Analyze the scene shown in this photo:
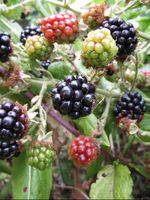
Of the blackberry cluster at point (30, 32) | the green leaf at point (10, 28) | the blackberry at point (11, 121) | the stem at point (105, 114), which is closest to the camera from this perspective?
the blackberry at point (11, 121)

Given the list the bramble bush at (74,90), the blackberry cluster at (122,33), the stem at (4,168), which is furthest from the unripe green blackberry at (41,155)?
the stem at (4,168)

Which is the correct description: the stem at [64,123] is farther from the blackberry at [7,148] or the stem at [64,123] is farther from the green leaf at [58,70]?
the blackberry at [7,148]

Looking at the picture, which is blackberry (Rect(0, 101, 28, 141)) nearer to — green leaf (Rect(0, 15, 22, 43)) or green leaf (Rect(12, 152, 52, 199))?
green leaf (Rect(12, 152, 52, 199))

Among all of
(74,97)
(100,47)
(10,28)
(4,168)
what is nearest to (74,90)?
(74,97)

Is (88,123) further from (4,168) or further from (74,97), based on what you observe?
(4,168)

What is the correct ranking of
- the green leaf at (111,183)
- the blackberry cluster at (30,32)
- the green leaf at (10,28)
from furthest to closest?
the green leaf at (10,28) < the green leaf at (111,183) < the blackberry cluster at (30,32)

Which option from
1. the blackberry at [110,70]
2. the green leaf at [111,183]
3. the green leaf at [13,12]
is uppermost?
the green leaf at [13,12]

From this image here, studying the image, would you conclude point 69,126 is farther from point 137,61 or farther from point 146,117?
point 137,61

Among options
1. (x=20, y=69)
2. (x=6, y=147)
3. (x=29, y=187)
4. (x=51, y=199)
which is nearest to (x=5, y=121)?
(x=6, y=147)
